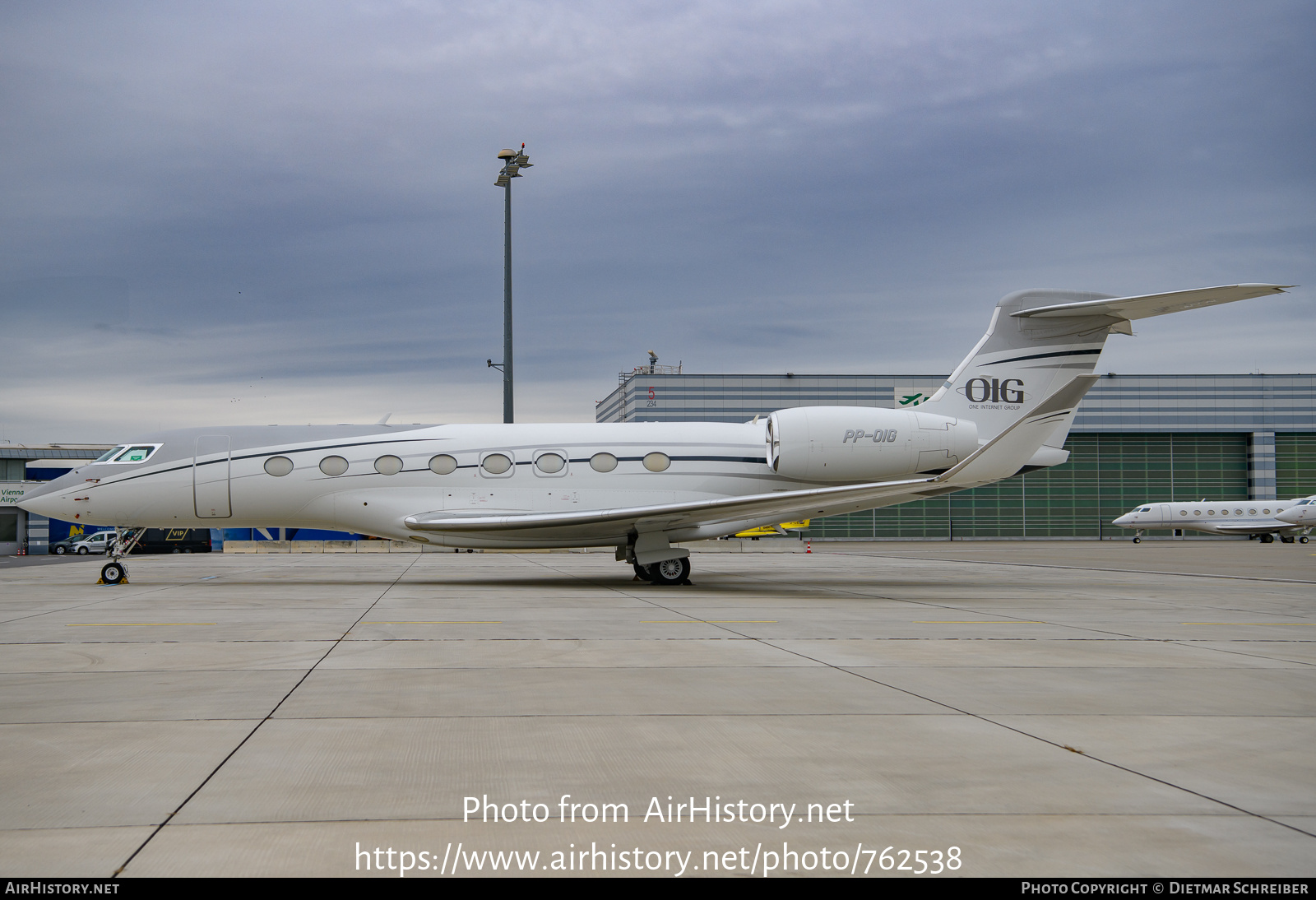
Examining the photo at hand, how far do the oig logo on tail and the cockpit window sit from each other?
15063 mm

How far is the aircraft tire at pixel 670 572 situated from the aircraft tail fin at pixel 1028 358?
5501mm

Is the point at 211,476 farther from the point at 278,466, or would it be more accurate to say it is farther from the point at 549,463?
the point at 549,463

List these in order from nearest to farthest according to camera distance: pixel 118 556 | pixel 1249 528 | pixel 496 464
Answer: pixel 496 464 → pixel 118 556 → pixel 1249 528

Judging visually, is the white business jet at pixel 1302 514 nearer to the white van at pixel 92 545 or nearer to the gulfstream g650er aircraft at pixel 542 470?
the gulfstream g650er aircraft at pixel 542 470

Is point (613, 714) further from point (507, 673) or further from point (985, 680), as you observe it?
point (985, 680)

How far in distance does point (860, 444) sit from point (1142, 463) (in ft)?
166

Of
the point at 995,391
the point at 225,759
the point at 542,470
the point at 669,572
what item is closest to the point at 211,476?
the point at 542,470

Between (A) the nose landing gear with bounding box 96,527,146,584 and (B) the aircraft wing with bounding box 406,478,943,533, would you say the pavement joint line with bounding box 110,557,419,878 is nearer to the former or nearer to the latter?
(B) the aircraft wing with bounding box 406,478,943,533

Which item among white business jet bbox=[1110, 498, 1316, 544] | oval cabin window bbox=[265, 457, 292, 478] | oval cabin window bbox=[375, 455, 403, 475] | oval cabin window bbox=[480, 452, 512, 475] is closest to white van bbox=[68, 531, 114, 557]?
oval cabin window bbox=[265, 457, 292, 478]

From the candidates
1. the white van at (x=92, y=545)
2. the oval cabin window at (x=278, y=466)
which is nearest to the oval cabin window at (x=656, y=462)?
the oval cabin window at (x=278, y=466)

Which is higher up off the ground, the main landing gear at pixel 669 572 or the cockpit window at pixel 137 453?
the cockpit window at pixel 137 453

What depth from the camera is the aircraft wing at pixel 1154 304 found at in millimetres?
13727

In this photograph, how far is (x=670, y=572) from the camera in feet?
56.4

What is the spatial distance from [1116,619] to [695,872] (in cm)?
980
